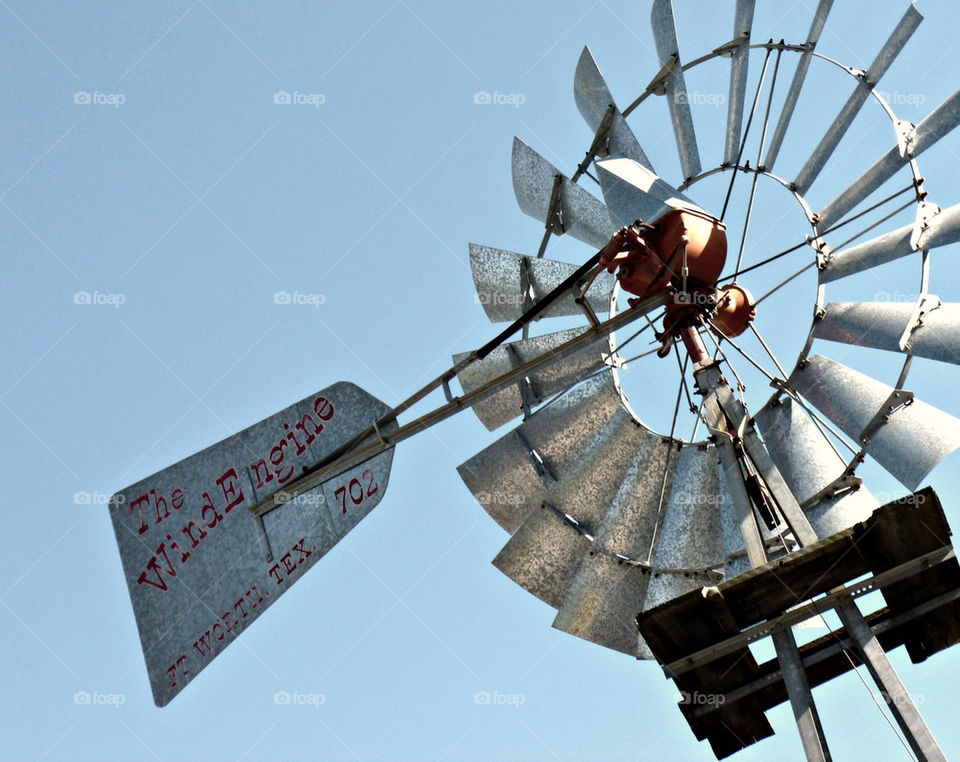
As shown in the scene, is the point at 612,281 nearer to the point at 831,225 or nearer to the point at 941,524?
the point at 831,225

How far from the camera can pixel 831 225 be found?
9664 mm

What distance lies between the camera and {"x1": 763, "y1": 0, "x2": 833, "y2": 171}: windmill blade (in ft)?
32.2

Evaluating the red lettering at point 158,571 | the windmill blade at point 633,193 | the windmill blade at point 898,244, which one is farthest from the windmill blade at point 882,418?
the red lettering at point 158,571

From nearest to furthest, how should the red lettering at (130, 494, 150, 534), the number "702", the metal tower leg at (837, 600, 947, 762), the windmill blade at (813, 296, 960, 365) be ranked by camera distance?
the metal tower leg at (837, 600, 947, 762), the windmill blade at (813, 296, 960, 365), the number "702", the red lettering at (130, 494, 150, 534)

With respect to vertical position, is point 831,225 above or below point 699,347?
above

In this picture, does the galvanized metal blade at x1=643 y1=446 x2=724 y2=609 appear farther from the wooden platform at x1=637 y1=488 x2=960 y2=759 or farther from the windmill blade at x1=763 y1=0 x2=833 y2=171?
the windmill blade at x1=763 y1=0 x2=833 y2=171

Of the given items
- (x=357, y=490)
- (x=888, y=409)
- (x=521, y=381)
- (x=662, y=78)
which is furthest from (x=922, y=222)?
(x=357, y=490)

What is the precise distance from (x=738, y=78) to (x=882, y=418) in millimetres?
3212

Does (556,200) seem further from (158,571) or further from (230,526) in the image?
(158,571)

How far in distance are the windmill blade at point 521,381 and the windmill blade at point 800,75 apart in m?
2.40

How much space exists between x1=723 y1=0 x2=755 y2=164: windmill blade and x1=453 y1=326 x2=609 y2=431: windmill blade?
2.07m


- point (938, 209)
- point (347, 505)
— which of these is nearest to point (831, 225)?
point (938, 209)

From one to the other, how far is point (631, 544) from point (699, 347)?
1966 mm

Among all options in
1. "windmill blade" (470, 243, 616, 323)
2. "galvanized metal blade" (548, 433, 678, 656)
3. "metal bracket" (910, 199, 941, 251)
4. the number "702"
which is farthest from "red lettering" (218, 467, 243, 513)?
"metal bracket" (910, 199, 941, 251)
